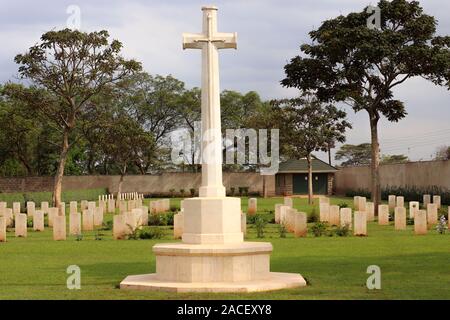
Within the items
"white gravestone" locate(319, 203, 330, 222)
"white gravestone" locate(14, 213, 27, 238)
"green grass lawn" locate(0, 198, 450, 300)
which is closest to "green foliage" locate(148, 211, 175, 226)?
"green grass lawn" locate(0, 198, 450, 300)

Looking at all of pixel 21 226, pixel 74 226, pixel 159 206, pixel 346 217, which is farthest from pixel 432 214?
pixel 159 206

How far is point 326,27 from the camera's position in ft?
127

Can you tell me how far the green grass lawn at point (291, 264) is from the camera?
11.8m

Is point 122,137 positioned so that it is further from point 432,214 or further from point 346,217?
point 346,217

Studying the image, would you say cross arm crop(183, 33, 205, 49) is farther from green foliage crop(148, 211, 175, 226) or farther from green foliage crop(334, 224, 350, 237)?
green foliage crop(148, 211, 175, 226)

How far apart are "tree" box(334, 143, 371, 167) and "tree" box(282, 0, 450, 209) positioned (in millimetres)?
62886

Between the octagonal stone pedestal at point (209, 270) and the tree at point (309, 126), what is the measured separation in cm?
3696

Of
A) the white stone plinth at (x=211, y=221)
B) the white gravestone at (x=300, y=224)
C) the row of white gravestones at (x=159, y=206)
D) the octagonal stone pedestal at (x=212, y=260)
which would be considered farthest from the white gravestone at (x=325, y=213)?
the white stone plinth at (x=211, y=221)

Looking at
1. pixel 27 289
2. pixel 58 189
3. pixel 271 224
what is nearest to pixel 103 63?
pixel 58 189

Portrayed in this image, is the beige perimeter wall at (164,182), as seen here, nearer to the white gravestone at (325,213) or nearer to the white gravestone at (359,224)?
the white gravestone at (325,213)

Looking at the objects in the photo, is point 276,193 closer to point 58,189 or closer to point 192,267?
point 58,189

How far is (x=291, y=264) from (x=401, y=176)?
38.9 metres

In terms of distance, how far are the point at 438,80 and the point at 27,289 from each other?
2866 cm

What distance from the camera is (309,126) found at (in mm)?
51344
